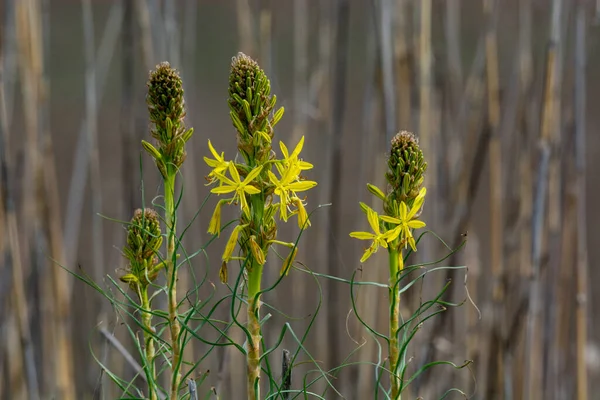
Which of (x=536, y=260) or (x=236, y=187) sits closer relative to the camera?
(x=236, y=187)

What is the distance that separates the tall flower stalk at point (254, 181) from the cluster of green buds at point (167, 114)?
0.03 m

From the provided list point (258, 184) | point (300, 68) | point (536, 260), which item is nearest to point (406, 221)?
point (258, 184)

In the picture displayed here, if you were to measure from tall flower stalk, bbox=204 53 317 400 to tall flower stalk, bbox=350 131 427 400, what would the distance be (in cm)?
6

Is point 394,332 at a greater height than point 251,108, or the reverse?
point 251,108

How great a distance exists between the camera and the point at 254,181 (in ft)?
1.81

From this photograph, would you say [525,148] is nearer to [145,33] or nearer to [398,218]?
[145,33]

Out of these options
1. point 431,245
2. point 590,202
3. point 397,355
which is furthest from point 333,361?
point 590,202

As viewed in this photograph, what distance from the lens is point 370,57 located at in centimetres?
167

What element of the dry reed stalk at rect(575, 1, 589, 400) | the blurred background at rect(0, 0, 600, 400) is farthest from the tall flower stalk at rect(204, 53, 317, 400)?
the dry reed stalk at rect(575, 1, 589, 400)

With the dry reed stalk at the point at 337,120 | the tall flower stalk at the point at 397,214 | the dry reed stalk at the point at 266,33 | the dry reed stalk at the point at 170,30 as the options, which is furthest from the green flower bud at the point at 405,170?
the dry reed stalk at the point at 266,33

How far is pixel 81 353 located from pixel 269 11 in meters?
1.07

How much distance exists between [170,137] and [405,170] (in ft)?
0.57

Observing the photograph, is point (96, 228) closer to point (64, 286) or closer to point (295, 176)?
point (64, 286)

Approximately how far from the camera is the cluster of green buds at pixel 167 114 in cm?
55
